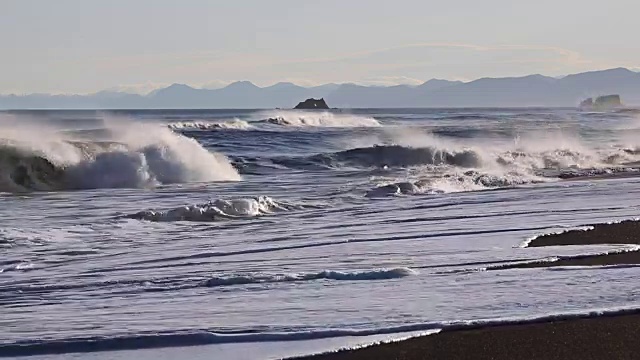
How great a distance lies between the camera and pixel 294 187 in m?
18.7

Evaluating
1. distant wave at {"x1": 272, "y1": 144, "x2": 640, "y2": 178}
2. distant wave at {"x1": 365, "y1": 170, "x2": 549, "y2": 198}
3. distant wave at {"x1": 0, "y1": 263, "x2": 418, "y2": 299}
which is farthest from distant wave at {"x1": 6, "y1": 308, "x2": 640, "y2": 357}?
distant wave at {"x1": 272, "y1": 144, "x2": 640, "y2": 178}

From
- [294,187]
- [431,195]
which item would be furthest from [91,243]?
[294,187]

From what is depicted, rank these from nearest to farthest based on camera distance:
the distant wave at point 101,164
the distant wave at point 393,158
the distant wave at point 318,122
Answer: the distant wave at point 101,164 → the distant wave at point 393,158 → the distant wave at point 318,122

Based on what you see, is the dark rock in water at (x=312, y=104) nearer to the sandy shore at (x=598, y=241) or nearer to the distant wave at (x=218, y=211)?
the distant wave at (x=218, y=211)

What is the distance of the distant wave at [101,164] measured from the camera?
20.5 meters

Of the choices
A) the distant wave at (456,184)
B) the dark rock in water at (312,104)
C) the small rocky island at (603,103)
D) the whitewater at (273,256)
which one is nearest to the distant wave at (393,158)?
the whitewater at (273,256)

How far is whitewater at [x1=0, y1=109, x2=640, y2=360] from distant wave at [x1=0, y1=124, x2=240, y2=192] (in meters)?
0.05

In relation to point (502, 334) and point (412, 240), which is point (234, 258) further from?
point (502, 334)

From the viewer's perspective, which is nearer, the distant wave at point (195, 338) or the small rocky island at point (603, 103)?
the distant wave at point (195, 338)

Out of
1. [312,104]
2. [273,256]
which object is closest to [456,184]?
[273,256]

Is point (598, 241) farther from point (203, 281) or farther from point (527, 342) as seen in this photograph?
point (527, 342)

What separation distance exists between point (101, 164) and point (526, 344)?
16.7 metres

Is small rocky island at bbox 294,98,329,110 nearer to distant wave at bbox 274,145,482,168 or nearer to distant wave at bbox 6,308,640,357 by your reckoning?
distant wave at bbox 274,145,482,168

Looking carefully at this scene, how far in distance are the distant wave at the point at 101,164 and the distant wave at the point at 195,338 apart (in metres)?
14.1
